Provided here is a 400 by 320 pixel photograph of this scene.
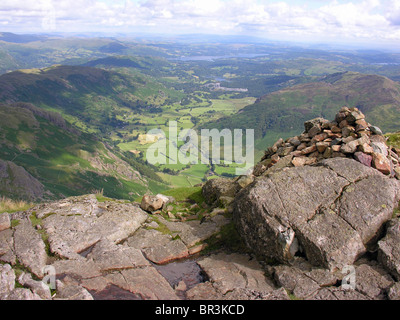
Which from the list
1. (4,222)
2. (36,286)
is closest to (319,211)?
(36,286)

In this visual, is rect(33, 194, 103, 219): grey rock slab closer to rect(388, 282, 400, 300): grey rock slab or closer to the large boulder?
the large boulder

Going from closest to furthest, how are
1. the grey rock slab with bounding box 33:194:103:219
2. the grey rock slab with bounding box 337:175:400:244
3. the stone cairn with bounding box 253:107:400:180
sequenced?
the grey rock slab with bounding box 337:175:400:244
the grey rock slab with bounding box 33:194:103:219
the stone cairn with bounding box 253:107:400:180

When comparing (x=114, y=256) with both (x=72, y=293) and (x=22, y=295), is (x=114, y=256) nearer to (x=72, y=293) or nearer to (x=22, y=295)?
(x=72, y=293)

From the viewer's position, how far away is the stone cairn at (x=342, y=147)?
20.9 meters

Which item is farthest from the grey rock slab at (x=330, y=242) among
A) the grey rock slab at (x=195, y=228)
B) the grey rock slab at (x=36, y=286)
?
the grey rock slab at (x=36, y=286)

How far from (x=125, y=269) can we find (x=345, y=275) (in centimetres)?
1237

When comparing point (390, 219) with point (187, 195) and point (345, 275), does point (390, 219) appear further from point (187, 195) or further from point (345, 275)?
point (187, 195)

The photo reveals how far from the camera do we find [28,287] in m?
13.6

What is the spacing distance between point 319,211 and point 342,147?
7.73 metres

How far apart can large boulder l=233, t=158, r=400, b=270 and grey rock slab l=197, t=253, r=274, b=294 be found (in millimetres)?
1281

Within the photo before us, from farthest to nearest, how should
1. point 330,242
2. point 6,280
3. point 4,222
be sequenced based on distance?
point 4,222
point 330,242
point 6,280

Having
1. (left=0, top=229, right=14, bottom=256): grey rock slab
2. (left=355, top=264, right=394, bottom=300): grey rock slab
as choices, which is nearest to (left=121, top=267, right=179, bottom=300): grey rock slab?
(left=0, top=229, right=14, bottom=256): grey rock slab

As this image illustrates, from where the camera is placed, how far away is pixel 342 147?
22094mm

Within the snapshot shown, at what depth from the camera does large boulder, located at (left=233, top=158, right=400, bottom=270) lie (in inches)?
614
